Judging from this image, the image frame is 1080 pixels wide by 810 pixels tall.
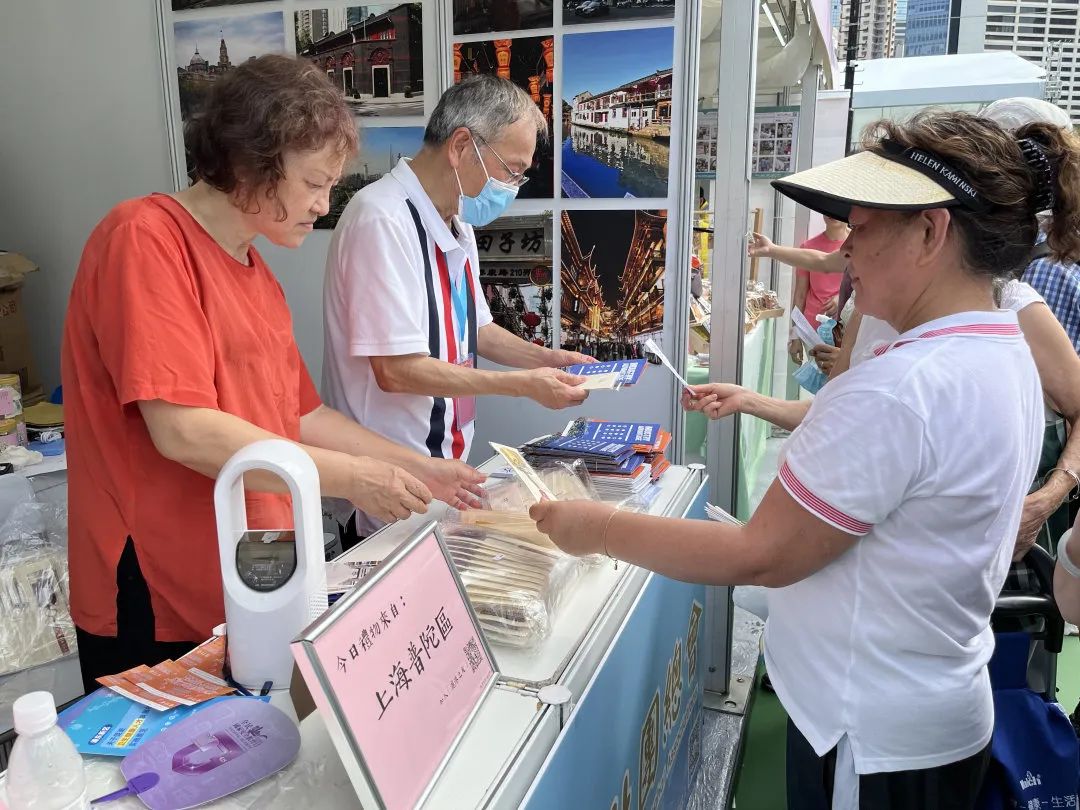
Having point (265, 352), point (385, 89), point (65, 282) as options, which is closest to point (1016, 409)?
point (265, 352)

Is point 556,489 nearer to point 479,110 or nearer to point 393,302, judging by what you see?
point 393,302

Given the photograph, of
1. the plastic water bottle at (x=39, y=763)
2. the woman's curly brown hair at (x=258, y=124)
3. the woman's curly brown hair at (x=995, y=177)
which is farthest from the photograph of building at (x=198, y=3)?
the plastic water bottle at (x=39, y=763)

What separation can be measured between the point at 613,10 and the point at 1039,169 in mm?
1810

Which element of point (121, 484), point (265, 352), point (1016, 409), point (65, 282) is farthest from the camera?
point (65, 282)

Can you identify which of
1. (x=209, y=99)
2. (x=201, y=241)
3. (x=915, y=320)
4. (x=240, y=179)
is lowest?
(x=915, y=320)

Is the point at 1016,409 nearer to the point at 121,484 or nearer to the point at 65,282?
the point at 121,484

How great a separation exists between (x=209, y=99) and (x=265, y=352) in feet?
1.59

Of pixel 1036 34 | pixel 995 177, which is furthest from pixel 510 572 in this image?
pixel 1036 34

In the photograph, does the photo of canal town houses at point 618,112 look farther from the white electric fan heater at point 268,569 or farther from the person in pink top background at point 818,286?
the person in pink top background at point 818,286

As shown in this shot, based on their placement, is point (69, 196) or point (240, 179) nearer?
point (240, 179)

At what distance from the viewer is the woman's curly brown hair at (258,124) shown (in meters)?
1.42

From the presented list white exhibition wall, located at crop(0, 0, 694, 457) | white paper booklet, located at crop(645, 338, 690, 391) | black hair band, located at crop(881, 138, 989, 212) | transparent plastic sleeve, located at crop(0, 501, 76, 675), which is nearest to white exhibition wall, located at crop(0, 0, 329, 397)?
white exhibition wall, located at crop(0, 0, 694, 457)

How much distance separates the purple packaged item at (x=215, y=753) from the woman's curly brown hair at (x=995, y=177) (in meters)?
1.13

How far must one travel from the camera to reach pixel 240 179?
1.46 metres
